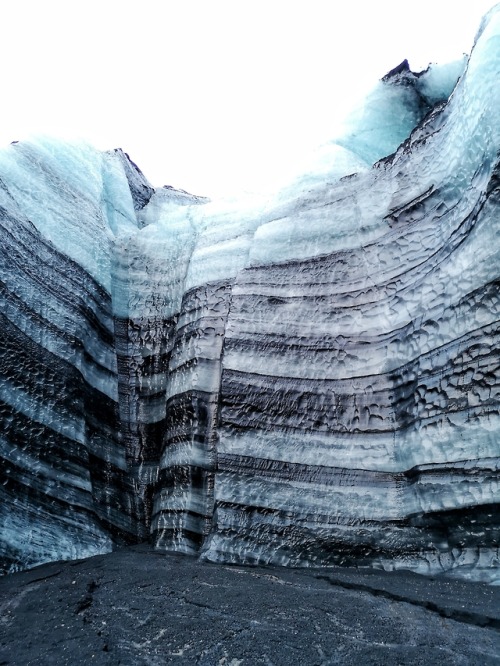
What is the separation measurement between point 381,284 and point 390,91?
2814 millimetres

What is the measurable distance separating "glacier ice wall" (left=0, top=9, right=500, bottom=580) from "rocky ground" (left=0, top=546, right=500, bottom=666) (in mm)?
382

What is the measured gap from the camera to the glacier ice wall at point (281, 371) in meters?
2.29

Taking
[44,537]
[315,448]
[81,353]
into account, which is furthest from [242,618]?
[81,353]

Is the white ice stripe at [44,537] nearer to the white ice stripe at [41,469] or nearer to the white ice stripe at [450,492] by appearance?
the white ice stripe at [41,469]

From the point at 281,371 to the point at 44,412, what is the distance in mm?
1318

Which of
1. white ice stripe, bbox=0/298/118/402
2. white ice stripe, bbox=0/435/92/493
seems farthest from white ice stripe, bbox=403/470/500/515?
white ice stripe, bbox=0/298/118/402

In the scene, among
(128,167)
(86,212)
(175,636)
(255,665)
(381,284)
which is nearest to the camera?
(255,665)

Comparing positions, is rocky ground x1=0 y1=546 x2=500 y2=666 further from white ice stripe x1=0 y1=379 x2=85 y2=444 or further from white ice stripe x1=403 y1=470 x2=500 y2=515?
white ice stripe x1=0 y1=379 x2=85 y2=444

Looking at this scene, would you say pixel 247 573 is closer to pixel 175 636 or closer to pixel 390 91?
pixel 175 636

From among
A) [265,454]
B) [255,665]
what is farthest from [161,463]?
[255,665]

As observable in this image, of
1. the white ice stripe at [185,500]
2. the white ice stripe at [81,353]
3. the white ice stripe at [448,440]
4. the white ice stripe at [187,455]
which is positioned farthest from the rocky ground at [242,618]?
the white ice stripe at [81,353]

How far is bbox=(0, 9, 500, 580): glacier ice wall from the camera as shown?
7.52 feet

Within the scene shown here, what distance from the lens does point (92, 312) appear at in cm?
344

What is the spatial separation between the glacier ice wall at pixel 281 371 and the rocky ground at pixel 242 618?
382 mm
